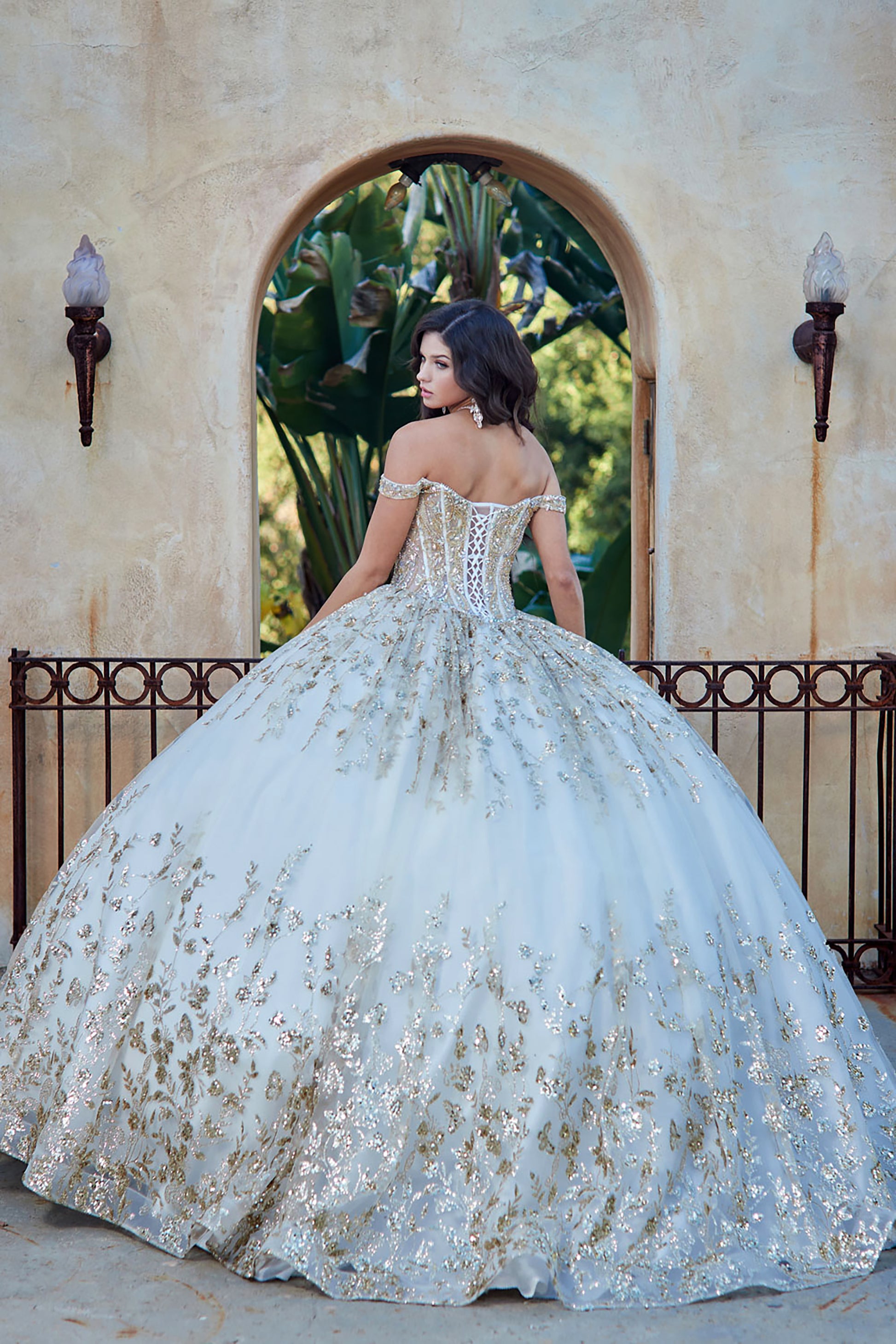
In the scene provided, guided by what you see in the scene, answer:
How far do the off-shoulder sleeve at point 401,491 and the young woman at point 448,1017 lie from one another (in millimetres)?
401

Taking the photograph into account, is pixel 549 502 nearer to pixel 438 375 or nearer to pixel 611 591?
pixel 438 375

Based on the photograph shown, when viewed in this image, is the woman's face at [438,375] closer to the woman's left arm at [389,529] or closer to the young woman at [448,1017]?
the woman's left arm at [389,529]

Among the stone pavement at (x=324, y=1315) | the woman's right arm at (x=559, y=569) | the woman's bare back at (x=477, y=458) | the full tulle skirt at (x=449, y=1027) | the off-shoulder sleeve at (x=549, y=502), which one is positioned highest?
the woman's bare back at (x=477, y=458)

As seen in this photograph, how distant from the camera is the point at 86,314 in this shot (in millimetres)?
4207

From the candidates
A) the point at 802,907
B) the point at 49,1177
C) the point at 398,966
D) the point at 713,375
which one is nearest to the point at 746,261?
the point at 713,375

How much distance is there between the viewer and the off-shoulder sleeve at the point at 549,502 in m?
3.04

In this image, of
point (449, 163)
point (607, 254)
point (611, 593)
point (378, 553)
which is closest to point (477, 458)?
point (378, 553)

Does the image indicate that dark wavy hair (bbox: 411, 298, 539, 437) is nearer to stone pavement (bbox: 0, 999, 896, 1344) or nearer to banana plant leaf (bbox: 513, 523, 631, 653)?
stone pavement (bbox: 0, 999, 896, 1344)

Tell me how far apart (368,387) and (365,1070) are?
5566mm

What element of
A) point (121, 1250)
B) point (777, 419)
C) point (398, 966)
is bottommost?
point (121, 1250)

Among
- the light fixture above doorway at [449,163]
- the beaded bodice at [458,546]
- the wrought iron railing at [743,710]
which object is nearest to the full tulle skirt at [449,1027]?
the beaded bodice at [458,546]

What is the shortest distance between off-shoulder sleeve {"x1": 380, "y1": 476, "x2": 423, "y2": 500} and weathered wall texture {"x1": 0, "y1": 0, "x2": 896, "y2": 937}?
172cm

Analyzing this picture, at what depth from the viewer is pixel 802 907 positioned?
8.57 ft

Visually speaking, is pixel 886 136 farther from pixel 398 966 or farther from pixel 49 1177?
pixel 49 1177
